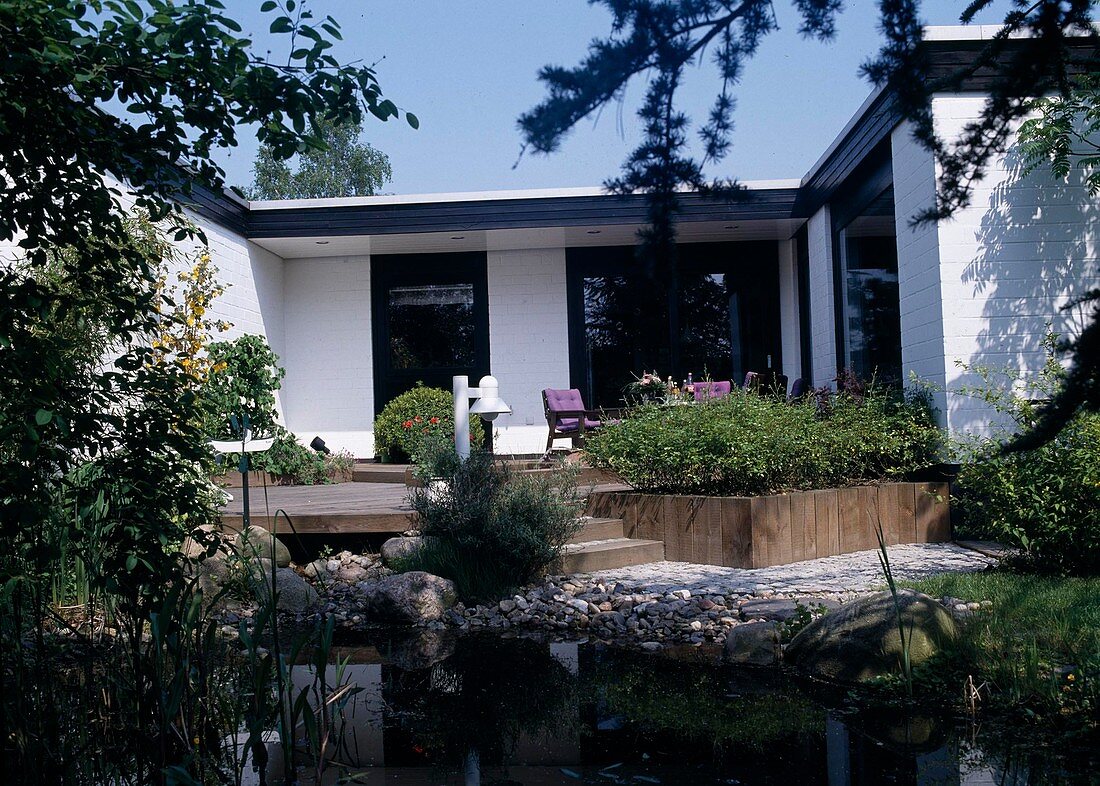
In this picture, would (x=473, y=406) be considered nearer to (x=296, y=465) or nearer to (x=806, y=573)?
(x=806, y=573)

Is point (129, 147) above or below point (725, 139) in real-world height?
above

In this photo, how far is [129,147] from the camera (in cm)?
262

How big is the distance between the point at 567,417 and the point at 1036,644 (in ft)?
22.1

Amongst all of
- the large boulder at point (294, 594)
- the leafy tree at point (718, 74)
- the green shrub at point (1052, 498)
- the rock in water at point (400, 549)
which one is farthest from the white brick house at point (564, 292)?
the leafy tree at point (718, 74)

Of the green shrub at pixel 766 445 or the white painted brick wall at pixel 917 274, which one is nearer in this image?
the green shrub at pixel 766 445

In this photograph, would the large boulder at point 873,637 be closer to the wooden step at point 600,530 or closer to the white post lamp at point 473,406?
the wooden step at point 600,530

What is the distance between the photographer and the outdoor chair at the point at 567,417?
10000 millimetres

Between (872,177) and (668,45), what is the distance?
7.90 m

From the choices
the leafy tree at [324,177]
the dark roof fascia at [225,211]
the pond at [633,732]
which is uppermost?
the leafy tree at [324,177]

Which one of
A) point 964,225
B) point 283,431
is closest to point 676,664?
point 964,225

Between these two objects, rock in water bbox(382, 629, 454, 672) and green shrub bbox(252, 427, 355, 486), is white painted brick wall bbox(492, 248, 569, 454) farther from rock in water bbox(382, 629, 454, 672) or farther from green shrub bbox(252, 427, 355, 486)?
rock in water bbox(382, 629, 454, 672)

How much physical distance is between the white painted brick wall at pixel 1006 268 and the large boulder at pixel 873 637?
3.23 meters

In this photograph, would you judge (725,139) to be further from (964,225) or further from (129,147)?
(964,225)

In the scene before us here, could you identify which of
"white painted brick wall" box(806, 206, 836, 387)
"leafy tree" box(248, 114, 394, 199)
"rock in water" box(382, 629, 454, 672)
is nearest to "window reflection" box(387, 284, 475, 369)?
"white painted brick wall" box(806, 206, 836, 387)
